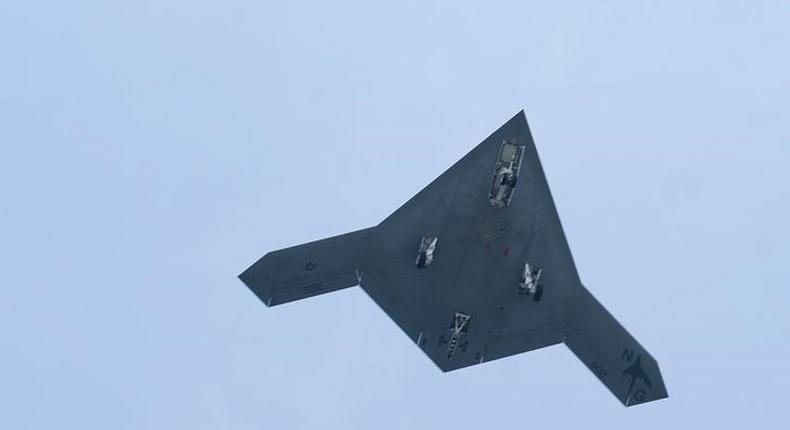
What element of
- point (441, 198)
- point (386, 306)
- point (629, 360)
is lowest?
point (629, 360)

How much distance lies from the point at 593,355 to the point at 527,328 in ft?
14.0

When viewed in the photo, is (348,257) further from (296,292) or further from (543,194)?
(543,194)

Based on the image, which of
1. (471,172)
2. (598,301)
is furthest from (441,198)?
(598,301)

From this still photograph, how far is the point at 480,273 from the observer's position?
205 ft

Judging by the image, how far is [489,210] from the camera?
198 feet

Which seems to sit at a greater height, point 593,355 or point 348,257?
point 348,257

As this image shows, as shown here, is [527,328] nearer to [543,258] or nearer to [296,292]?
[543,258]

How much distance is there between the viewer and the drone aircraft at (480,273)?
197ft

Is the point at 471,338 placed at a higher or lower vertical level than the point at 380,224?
lower

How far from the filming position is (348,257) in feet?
202

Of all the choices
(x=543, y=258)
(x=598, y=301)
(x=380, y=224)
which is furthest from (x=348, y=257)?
(x=598, y=301)

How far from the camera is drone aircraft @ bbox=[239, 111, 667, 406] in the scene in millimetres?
60125

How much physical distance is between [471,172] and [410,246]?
231 inches

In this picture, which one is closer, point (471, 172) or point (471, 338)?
point (471, 172)
